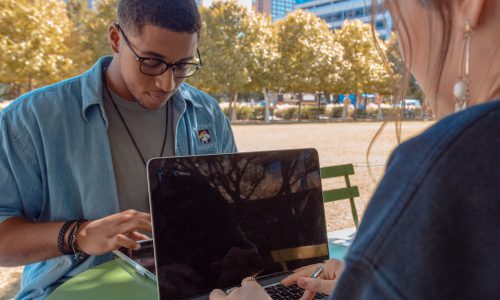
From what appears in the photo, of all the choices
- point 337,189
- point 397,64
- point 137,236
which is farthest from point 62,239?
point 337,189

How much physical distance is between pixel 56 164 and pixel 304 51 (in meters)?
21.4

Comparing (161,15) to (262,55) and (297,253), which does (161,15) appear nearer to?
(297,253)

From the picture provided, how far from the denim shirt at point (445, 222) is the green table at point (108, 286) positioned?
1.06 m

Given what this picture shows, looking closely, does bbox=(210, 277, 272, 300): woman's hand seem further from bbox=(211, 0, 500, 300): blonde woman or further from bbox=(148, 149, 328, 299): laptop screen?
bbox=(211, 0, 500, 300): blonde woman

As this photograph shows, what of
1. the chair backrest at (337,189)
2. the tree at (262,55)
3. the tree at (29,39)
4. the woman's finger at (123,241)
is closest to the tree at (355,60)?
the tree at (262,55)

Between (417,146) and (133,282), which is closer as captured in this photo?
(417,146)

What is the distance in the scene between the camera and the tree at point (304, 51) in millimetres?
21766

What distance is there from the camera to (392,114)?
0.75 m

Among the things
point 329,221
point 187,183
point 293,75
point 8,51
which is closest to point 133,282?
point 187,183

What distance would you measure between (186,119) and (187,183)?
0.98m

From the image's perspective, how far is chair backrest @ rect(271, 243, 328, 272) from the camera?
1.20 m

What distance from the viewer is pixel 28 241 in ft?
4.81

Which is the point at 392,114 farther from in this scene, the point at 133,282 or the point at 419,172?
the point at 133,282

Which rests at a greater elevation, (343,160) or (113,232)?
(113,232)
